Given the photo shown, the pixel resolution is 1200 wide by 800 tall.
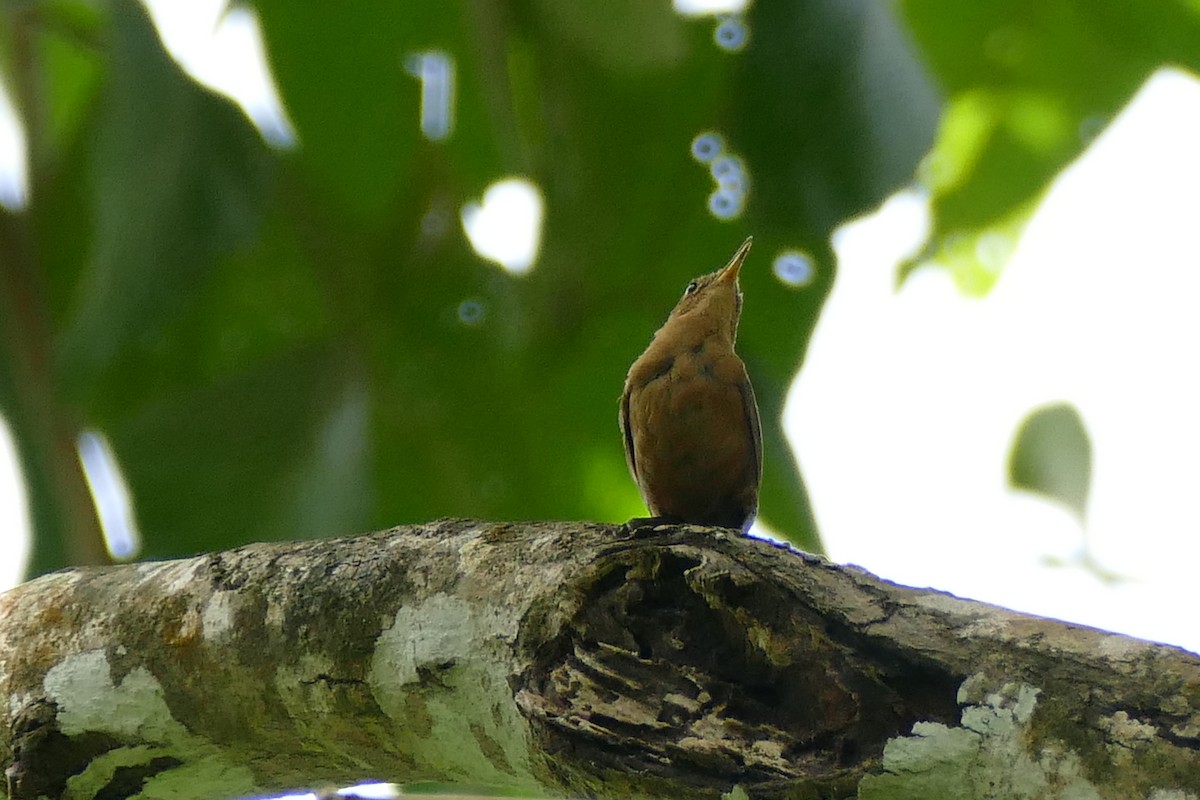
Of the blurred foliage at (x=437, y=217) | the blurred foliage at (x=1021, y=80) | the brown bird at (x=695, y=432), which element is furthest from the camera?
the blurred foliage at (x=1021, y=80)

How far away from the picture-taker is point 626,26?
4.26m

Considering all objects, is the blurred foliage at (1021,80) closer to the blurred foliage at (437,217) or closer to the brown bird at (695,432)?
the blurred foliage at (437,217)

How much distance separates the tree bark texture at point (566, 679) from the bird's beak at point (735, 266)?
229cm

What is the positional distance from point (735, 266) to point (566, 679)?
2701 mm

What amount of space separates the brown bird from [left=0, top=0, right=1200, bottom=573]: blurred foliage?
0.88 feet

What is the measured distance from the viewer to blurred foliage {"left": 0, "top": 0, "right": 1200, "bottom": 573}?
4.24 metres

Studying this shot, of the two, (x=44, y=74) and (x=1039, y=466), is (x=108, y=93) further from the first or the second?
(x=1039, y=466)

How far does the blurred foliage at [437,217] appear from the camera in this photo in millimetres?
4242

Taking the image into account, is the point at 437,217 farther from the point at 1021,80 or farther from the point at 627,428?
the point at 1021,80

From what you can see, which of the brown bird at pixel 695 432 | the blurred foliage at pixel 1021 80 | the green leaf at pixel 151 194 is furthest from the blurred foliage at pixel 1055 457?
the green leaf at pixel 151 194

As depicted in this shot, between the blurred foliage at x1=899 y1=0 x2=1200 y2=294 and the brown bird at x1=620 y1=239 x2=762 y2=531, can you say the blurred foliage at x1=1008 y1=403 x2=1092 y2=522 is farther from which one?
the brown bird at x1=620 y1=239 x2=762 y2=531

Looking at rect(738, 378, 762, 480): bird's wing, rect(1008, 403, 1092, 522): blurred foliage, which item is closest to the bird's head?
rect(738, 378, 762, 480): bird's wing

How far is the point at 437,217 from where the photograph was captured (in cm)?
535

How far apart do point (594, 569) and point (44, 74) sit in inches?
165
